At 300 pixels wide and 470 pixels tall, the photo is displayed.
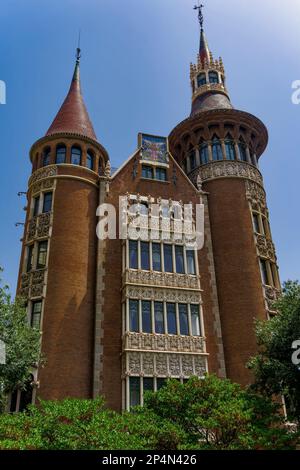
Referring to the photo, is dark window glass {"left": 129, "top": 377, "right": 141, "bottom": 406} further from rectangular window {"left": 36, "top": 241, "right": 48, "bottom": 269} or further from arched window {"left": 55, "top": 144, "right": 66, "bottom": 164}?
arched window {"left": 55, "top": 144, "right": 66, "bottom": 164}

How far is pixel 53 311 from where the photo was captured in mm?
24219

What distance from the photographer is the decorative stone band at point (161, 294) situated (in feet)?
83.3

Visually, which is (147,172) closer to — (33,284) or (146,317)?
(146,317)

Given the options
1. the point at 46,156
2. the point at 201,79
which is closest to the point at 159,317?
the point at 46,156

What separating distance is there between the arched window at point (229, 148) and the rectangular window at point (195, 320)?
1195cm

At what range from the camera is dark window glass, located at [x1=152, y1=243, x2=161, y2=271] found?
26.9 m

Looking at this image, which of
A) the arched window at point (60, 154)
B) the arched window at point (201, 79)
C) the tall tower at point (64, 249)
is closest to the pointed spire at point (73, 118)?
the tall tower at point (64, 249)

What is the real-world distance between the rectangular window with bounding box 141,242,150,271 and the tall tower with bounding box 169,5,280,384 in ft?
15.9

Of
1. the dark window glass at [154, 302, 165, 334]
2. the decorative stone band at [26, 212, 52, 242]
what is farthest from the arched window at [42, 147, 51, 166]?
the dark window glass at [154, 302, 165, 334]

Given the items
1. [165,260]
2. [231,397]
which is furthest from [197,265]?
[231,397]

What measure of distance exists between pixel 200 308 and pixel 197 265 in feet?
9.16

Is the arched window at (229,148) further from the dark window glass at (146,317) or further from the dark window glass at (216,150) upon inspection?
the dark window glass at (146,317)

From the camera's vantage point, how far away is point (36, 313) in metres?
24.7

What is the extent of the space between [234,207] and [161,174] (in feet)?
18.2
